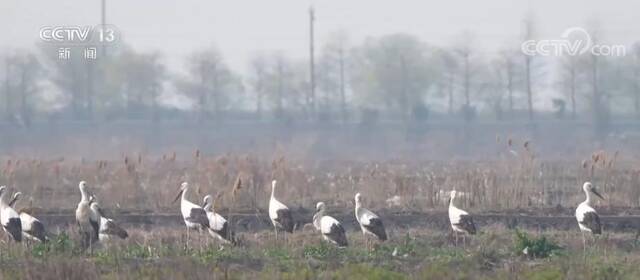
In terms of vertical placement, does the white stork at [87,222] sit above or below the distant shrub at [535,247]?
above

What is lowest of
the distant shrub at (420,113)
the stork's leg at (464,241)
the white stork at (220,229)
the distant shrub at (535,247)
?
the stork's leg at (464,241)

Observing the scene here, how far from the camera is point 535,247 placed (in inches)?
742

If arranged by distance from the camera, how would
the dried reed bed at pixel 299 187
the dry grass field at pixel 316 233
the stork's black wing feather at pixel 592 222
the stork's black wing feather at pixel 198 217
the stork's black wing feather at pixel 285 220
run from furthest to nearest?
the dried reed bed at pixel 299 187 < the stork's black wing feather at pixel 285 220 < the stork's black wing feather at pixel 198 217 < the stork's black wing feather at pixel 592 222 < the dry grass field at pixel 316 233

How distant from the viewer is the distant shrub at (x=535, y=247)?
1878cm

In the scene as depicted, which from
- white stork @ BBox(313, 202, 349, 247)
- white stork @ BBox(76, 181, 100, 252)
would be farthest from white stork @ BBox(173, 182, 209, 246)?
white stork @ BBox(313, 202, 349, 247)

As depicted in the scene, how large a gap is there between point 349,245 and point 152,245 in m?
2.76

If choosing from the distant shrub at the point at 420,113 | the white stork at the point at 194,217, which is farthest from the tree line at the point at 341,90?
the white stork at the point at 194,217

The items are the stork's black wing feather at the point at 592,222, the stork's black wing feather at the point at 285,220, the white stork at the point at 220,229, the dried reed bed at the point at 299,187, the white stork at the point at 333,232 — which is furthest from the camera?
the dried reed bed at the point at 299,187

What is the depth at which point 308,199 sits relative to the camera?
93.0 ft

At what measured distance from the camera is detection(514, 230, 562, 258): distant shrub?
18781 millimetres

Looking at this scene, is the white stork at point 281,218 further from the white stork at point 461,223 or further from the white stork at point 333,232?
the white stork at point 461,223

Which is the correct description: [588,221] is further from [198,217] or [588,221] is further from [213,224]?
[198,217]

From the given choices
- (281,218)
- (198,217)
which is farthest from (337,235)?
(198,217)

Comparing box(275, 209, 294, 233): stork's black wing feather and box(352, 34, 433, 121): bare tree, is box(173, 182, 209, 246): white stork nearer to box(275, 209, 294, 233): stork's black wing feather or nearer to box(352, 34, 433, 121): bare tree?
box(275, 209, 294, 233): stork's black wing feather
